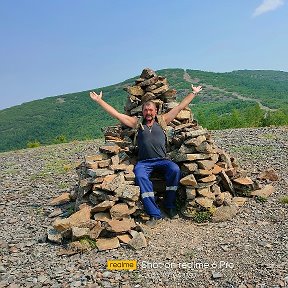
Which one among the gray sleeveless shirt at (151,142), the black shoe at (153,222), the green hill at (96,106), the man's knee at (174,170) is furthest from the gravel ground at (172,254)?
the green hill at (96,106)

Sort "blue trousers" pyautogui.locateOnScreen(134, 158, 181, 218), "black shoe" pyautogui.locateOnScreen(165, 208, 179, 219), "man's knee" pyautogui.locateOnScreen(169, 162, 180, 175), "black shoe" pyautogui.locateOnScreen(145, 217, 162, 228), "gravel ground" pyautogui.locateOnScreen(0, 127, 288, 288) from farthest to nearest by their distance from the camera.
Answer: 1. "black shoe" pyautogui.locateOnScreen(165, 208, 179, 219)
2. "man's knee" pyautogui.locateOnScreen(169, 162, 180, 175)
3. "blue trousers" pyautogui.locateOnScreen(134, 158, 181, 218)
4. "black shoe" pyautogui.locateOnScreen(145, 217, 162, 228)
5. "gravel ground" pyautogui.locateOnScreen(0, 127, 288, 288)

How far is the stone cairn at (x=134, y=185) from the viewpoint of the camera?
790 cm

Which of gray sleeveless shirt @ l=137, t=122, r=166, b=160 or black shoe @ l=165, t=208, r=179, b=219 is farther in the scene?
gray sleeveless shirt @ l=137, t=122, r=166, b=160

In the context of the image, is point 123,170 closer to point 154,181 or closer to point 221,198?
point 154,181

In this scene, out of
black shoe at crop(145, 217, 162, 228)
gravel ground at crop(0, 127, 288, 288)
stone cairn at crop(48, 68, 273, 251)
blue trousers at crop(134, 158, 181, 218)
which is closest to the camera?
gravel ground at crop(0, 127, 288, 288)

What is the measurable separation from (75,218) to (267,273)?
385 cm

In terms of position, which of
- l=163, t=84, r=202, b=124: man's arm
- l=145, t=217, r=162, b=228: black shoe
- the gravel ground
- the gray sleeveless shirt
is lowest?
the gravel ground

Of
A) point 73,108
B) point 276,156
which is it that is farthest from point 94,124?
point 276,156

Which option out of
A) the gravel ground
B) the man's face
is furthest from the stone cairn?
the man's face

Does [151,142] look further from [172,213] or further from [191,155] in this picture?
[172,213]

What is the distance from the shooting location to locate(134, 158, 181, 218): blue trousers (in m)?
8.59

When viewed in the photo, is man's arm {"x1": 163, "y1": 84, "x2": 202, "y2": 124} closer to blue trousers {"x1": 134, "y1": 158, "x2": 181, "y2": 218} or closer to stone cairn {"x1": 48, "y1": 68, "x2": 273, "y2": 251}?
stone cairn {"x1": 48, "y1": 68, "x2": 273, "y2": 251}

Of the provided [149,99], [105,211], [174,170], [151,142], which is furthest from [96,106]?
[105,211]

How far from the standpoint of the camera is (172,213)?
906 cm
